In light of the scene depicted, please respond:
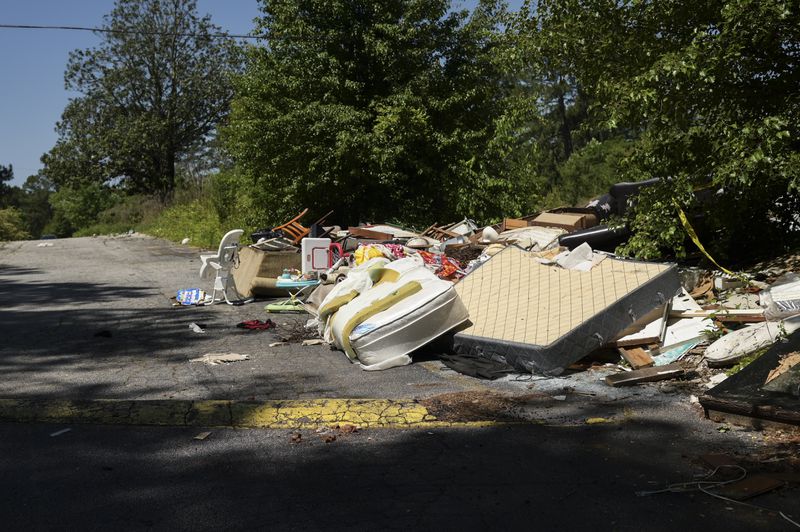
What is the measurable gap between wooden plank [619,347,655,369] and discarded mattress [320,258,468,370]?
4.93 ft

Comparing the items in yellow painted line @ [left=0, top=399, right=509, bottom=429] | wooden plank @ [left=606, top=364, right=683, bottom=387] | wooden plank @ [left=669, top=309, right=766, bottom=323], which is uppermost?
wooden plank @ [left=669, top=309, right=766, bottom=323]

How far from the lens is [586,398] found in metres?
5.39

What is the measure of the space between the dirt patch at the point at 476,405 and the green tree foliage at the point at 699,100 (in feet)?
12.1

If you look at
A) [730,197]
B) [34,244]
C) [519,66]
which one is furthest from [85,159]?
[730,197]

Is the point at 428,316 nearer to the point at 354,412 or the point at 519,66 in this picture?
the point at 354,412

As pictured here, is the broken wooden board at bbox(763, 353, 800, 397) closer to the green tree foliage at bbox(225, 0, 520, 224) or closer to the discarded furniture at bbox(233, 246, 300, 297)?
the discarded furniture at bbox(233, 246, 300, 297)

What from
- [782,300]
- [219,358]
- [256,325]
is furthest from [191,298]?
[782,300]

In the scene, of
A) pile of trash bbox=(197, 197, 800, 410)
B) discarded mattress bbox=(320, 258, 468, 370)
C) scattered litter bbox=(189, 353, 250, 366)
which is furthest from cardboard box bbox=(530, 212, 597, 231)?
scattered litter bbox=(189, 353, 250, 366)

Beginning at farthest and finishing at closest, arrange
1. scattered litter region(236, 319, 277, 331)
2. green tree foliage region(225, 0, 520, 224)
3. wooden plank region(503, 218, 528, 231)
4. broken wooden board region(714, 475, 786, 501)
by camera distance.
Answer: green tree foliage region(225, 0, 520, 224), wooden plank region(503, 218, 528, 231), scattered litter region(236, 319, 277, 331), broken wooden board region(714, 475, 786, 501)

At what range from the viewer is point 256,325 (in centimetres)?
878

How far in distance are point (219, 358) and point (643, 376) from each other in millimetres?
3913

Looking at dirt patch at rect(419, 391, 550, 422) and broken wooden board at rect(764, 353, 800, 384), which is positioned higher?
broken wooden board at rect(764, 353, 800, 384)

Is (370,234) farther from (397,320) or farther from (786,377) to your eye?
(786,377)

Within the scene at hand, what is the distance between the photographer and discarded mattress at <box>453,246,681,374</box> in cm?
604
